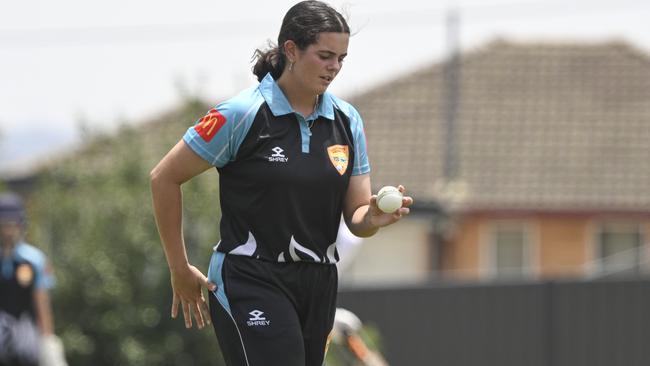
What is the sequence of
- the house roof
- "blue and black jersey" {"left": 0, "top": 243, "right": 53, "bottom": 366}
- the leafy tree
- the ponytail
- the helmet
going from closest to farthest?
the ponytail → the helmet → "blue and black jersey" {"left": 0, "top": 243, "right": 53, "bottom": 366} → the leafy tree → the house roof

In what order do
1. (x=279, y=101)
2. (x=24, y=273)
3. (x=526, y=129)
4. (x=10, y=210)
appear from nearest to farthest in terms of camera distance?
(x=279, y=101) → (x=10, y=210) → (x=24, y=273) → (x=526, y=129)

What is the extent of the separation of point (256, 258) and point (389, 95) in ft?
84.5

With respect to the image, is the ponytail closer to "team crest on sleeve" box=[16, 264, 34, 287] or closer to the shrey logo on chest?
the shrey logo on chest

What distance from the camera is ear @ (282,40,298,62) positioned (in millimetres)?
5508

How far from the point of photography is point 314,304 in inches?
221

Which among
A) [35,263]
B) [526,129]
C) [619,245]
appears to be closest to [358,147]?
[35,263]

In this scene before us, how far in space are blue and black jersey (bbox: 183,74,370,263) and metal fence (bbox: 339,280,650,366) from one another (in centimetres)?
995

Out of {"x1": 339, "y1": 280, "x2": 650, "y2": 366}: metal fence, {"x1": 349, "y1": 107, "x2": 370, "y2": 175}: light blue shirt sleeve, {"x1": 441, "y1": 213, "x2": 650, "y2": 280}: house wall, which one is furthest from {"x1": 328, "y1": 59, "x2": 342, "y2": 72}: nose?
{"x1": 441, "y1": 213, "x2": 650, "y2": 280}: house wall

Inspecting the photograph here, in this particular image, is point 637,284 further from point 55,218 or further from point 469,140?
point 469,140

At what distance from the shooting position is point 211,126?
5398 mm

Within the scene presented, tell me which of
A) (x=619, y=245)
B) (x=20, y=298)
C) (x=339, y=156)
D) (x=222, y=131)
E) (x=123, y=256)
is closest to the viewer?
(x=222, y=131)

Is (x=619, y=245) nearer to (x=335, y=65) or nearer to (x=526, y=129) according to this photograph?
(x=526, y=129)

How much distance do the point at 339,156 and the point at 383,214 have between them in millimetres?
288

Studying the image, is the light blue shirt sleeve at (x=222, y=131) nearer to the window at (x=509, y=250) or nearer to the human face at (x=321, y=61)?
the human face at (x=321, y=61)
